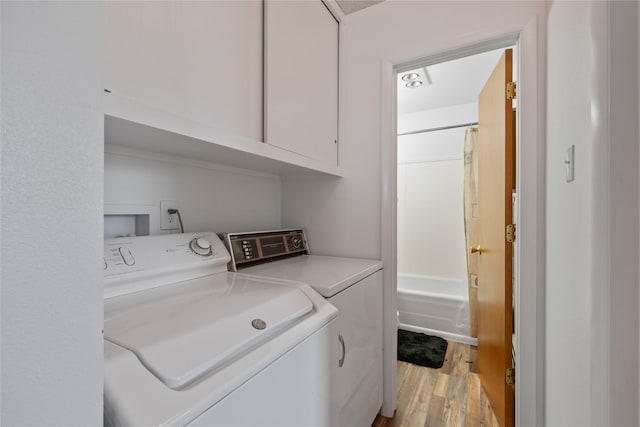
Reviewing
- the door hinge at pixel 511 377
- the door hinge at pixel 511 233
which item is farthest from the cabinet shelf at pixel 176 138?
the door hinge at pixel 511 377

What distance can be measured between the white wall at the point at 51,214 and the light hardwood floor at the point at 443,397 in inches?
68.2

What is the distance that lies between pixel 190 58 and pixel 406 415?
2.10m

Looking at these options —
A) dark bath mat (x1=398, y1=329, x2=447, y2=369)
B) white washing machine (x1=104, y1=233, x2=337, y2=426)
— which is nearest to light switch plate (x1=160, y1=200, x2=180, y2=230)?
white washing machine (x1=104, y1=233, x2=337, y2=426)

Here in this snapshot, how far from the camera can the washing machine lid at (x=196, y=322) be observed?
0.54 meters

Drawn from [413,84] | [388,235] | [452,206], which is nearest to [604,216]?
[388,235]

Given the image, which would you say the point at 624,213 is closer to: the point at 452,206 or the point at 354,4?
the point at 354,4

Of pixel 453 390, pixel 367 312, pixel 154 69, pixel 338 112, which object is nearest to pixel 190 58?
pixel 154 69

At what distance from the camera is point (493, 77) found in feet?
5.63

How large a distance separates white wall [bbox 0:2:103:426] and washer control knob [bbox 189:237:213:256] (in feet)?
2.69

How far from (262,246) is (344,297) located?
1.90 ft

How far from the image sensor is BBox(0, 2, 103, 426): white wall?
0.86 ft

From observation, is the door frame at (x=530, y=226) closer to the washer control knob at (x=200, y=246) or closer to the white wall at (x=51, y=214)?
the washer control knob at (x=200, y=246)

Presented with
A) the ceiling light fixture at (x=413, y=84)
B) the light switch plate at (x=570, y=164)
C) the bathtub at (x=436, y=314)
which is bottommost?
the bathtub at (x=436, y=314)

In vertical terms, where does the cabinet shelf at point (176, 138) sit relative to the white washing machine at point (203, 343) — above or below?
above
